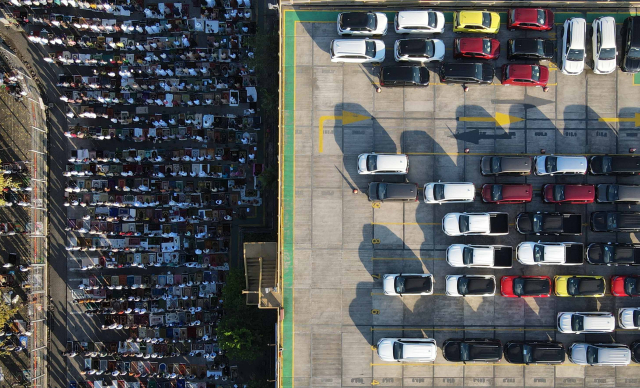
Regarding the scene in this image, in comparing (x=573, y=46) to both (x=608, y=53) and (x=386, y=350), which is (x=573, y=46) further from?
(x=386, y=350)

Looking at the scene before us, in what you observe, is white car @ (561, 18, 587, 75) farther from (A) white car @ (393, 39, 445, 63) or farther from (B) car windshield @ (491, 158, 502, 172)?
(A) white car @ (393, 39, 445, 63)

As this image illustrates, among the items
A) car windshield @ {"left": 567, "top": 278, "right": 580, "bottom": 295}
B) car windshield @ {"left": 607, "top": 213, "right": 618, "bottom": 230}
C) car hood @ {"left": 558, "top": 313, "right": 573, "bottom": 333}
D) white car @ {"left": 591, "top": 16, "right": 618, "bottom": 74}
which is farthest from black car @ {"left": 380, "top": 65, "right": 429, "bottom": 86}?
car hood @ {"left": 558, "top": 313, "right": 573, "bottom": 333}

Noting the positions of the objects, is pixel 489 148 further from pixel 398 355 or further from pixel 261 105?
pixel 261 105

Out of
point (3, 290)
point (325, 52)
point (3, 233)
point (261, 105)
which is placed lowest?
point (3, 290)

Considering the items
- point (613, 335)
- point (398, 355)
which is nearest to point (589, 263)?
point (613, 335)

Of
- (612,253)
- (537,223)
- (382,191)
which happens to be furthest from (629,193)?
(382,191)

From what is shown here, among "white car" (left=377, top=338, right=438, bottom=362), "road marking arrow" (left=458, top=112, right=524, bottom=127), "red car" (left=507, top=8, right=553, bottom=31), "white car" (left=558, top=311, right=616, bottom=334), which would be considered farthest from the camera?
"road marking arrow" (left=458, top=112, right=524, bottom=127)

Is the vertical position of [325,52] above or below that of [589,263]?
above

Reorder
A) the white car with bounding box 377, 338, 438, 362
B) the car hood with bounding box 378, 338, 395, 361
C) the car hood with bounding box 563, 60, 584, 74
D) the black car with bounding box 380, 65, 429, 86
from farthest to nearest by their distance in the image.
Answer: the car hood with bounding box 563, 60, 584, 74 → the black car with bounding box 380, 65, 429, 86 → the car hood with bounding box 378, 338, 395, 361 → the white car with bounding box 377, 338, 438, 362
